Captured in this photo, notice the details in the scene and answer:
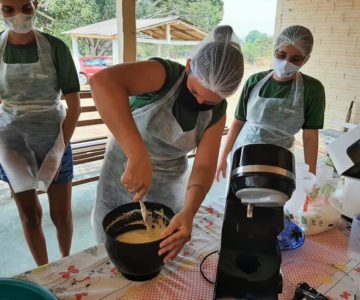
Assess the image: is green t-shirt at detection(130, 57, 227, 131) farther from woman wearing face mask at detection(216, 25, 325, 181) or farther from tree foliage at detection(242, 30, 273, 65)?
tree foliage at detection(242, 30, 273, 65)

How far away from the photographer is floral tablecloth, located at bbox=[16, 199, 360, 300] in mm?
771

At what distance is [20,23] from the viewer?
1.41 metres

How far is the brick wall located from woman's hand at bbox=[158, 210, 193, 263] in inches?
141

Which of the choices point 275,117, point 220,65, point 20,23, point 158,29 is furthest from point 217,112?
point 158,29

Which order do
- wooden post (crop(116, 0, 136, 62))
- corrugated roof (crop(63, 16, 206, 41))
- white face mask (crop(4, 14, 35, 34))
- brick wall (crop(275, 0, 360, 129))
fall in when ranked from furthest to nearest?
corrugated roof (crop(63, 16, 206, 41))
brick wall (crop(275, 0, 360, 129))
wooden post (crop(116, 0, 136, 62))
white face mask (crop(4, 14, 35, 34))

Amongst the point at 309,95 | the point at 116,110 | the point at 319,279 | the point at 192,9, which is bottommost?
the point at 319,279

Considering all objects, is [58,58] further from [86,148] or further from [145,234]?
[86,148]

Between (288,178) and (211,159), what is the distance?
0.42 m

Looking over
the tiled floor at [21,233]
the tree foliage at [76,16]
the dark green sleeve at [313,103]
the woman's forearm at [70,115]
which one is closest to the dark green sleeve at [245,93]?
the dark green sleeve at [313,103]

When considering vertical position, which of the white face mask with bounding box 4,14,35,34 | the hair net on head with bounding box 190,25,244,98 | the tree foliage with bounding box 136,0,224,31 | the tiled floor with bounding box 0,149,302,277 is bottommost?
the tiled floor with bounding box 0,149,302,277

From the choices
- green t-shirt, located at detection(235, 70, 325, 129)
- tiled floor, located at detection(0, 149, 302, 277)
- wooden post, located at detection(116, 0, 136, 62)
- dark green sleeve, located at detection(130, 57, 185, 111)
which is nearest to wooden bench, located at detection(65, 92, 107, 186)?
tiled floor, located at detection(0, 149, 302, 277)

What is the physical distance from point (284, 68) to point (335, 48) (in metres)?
2.93

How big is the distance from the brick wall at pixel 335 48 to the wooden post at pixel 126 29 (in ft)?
8.91

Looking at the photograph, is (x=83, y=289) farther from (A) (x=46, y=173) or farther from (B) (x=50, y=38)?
(B) (x=50, y=38)
